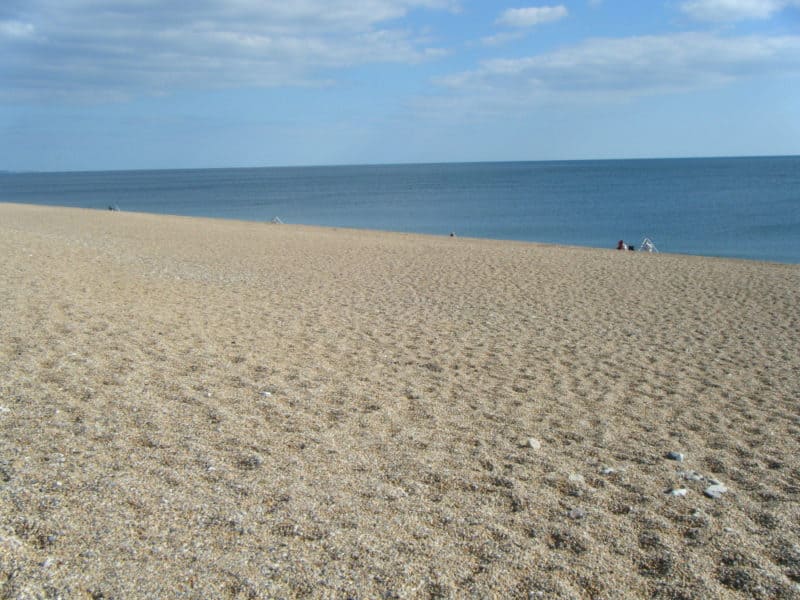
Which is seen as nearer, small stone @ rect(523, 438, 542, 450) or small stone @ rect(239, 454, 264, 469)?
small stone @ rect(239, 454, 264, 469)

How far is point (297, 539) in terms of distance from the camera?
11.4ft

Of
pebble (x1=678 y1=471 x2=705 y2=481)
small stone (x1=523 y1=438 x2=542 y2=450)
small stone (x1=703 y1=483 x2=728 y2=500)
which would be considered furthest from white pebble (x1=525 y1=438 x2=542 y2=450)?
small stone (x1=703 y1=483 x2=728 y2=500)

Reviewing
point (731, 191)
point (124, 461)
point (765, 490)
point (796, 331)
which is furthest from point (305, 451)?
point (731, 191)

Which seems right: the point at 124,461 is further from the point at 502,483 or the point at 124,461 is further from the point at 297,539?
the point at 502,483

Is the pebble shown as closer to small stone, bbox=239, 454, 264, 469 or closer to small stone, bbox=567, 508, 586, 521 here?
small stone, bbox=567, 508, 586, 521

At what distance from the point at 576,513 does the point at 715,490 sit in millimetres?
1065

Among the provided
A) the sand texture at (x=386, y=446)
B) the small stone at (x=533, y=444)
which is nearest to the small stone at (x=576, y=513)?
the sand texture at (x=386, y=446)

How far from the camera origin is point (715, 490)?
171 inches

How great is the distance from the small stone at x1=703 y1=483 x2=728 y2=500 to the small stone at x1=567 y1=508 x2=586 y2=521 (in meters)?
0.92

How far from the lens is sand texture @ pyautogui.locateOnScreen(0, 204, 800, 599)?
3.25 m

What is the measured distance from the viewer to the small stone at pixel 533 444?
5.01 m

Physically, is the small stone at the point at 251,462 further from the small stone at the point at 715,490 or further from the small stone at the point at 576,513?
the small stone at the point at 715,490

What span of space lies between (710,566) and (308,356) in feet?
15.4

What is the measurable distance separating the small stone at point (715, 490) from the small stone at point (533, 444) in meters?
1.13
